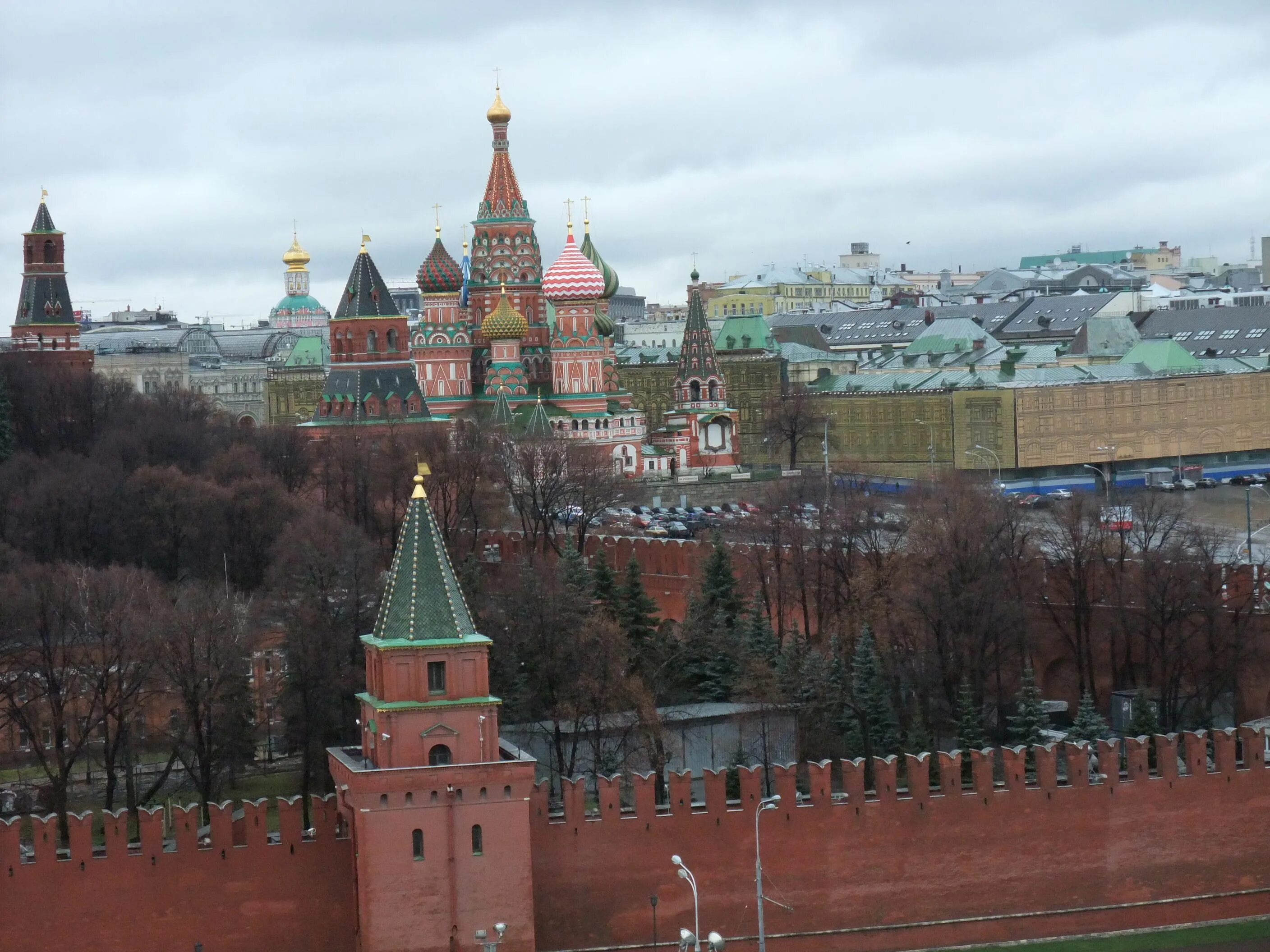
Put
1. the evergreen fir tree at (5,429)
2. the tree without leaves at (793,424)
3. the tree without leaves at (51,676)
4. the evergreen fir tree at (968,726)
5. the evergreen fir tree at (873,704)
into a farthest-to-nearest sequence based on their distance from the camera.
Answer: the tree without leaves at (793,424), the evergreen fir tree at (5,429), the evergreen fir tree at (873,704), the evergreen fir tree at (968,726), the tree without leaves at (51,676)

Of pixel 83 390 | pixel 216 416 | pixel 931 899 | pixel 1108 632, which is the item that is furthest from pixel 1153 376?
pixel 931 899

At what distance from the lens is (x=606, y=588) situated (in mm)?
57969

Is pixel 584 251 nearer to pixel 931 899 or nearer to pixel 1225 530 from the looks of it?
pixel 1225 530

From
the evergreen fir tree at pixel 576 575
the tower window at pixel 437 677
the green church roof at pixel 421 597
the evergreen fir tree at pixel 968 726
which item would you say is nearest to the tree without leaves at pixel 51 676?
the green church roof at pixel 421 597

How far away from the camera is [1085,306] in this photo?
139375mm

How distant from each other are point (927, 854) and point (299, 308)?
133994 millimetres

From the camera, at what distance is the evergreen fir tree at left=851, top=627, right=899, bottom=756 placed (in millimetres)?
51688

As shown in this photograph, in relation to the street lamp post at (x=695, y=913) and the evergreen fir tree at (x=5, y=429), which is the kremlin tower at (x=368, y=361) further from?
the street lamp post at (x=695, y=913)

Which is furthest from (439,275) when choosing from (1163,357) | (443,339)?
(1163,357)

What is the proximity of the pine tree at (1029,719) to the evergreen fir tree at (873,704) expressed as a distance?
8.00 feet

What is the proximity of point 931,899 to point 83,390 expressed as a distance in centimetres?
4250

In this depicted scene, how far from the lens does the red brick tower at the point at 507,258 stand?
97875 millimetres

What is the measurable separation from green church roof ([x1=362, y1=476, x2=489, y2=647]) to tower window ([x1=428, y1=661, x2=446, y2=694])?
0.36m

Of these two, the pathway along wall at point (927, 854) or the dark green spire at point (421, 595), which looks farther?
the pathway along wall at point (927, 854)
